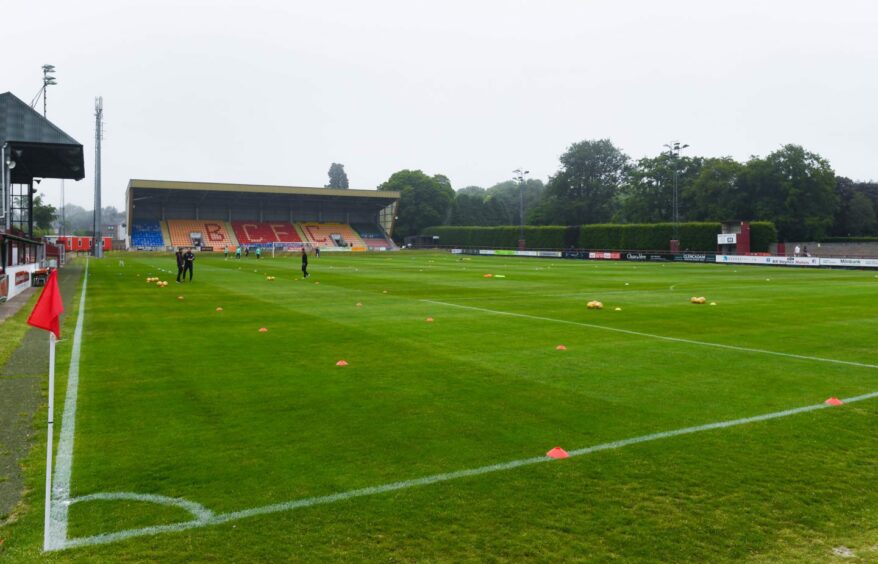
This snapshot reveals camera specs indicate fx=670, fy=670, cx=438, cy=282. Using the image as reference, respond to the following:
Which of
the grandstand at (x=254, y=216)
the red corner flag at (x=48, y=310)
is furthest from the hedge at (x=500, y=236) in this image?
the red corner flag at (x=48, y=310)

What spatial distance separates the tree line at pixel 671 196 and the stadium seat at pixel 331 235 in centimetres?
1959

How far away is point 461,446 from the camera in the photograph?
24.3ft

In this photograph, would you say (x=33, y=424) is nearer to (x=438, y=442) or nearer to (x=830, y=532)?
(x=438, y=442)

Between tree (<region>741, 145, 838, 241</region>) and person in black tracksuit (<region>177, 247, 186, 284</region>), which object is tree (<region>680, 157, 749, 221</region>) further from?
person in black tracksuit (<region>177, 247, 186, 284</region>)

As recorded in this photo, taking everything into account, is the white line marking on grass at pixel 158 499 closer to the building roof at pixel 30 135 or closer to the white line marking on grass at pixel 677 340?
the white line marking on grass at pixel 677 340

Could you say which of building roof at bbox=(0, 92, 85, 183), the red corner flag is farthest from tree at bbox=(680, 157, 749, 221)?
the red corner flag

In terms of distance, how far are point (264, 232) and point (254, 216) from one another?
258 inches

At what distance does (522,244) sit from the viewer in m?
98.8

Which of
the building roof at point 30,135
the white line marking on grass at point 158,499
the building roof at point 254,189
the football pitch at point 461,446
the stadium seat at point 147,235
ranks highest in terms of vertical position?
the building roof at point 254,189

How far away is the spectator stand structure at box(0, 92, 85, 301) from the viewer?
86.7 ft

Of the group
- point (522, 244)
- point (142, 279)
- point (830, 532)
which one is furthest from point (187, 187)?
point (830, 532)

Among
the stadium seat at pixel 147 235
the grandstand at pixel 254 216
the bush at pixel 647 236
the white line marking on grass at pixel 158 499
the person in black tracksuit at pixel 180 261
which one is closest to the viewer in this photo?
the white line marking on grass at pixel 158 499

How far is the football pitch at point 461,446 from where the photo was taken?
17.0 ft

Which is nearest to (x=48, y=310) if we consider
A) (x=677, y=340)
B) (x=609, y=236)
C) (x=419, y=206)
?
(x=677, y=340)
